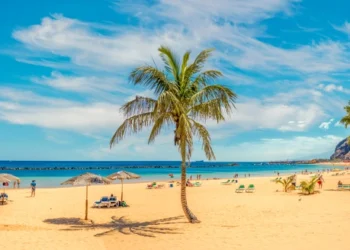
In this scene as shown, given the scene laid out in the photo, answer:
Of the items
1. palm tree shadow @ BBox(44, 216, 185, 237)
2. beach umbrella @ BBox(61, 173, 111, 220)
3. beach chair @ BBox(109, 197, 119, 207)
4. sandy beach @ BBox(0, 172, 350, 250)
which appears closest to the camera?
sandy beach @ BBox(0, 172, 350, 250)

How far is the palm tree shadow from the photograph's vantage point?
12352 mm

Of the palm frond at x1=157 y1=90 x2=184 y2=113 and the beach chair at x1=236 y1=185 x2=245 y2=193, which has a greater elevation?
the palm frond at x1=157 y1=90 x2=184 y2=113

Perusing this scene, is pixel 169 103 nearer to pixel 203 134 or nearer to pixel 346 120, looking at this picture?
pixel 203 134

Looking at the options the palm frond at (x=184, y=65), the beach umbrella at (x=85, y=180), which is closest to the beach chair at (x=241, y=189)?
the beach umbrella at (x=85, y=180)

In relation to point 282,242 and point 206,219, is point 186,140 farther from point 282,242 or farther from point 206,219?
point 282,242

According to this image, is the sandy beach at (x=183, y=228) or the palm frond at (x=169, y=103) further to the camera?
the palm frond at (x=169, y=103)

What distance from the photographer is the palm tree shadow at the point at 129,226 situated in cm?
1235

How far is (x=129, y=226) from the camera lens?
13.7 meters

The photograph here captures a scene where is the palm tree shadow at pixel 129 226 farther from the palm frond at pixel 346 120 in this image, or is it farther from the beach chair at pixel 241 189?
the palm frond at pixel 346 120

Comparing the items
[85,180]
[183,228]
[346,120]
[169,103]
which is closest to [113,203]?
[85,180]

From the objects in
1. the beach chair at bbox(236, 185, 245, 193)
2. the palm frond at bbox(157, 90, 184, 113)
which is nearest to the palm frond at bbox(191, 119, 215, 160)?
the palm frond at bbox(157, 90, 184, 113)

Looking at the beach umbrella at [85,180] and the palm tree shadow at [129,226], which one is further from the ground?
the beach umbrella at [85,180]

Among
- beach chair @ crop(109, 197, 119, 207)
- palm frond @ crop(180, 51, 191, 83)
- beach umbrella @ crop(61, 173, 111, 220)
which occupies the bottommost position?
beach chair @ crop(109, 197, 119, 207)

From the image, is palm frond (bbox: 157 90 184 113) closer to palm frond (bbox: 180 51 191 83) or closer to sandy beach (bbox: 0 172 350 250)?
palm frond (bbox: 180 51 191 83)
